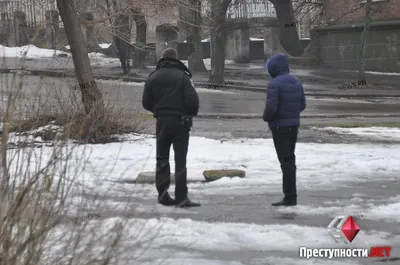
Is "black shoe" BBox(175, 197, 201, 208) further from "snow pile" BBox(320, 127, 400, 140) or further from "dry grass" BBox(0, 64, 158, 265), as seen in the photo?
"snow pile" BBox(320, 127, 400, 140)

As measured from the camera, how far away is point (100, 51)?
130ft

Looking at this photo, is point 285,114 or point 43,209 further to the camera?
point 285,114

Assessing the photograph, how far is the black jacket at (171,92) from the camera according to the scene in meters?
A: 8.62

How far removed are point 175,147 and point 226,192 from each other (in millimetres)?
1166

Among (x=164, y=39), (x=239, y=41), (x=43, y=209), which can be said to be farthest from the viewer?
(x=239, y=41)

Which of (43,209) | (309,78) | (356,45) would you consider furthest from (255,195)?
(356,45)

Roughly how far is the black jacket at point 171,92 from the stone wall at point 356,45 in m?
26.1

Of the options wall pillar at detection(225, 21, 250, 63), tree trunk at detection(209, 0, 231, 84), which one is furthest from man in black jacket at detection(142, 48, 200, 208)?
wall pillar at detection(225, 21, 250, 63)

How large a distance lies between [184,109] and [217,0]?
21.2m

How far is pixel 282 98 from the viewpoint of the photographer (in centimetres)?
871

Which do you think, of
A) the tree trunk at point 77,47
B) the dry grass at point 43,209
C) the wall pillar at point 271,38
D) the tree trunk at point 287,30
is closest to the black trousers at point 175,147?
the dry grass at point 43,209

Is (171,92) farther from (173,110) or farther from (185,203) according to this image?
(185,203)

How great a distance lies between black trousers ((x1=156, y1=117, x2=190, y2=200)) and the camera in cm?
851

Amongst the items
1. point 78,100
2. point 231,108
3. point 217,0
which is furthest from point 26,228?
point 217,0
